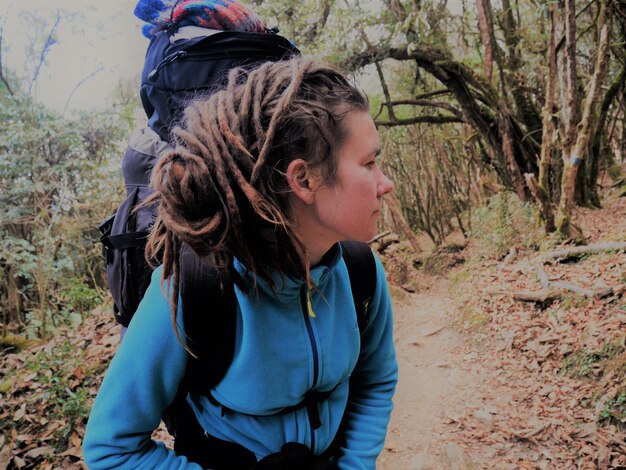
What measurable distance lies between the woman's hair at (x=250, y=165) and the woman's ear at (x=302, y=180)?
0.8 inches

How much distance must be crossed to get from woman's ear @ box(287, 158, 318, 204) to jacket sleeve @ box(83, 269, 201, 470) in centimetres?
41

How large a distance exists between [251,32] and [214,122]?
1.61ft

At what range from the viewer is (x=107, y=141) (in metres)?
8.41

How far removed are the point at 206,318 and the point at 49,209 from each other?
704 cm

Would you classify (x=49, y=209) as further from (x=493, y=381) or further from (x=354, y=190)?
(x=354, y=190)

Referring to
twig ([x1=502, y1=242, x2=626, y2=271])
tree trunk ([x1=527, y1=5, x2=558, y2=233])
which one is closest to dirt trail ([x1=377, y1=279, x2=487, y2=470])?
twig ([x1=502, y1=242, x2=626, y2=271])

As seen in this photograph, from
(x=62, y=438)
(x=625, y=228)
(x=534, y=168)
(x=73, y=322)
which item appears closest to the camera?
(x=62, y=438)

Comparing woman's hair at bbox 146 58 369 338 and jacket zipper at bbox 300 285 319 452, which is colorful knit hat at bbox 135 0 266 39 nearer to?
woman's hair at bbox 146 58 369 338

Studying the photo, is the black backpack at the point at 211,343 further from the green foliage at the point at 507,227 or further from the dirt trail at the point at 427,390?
the green foliage at the point at 507,227

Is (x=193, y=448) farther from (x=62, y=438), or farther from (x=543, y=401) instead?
(x=543, y=401)

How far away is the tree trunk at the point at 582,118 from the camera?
4.91 metres

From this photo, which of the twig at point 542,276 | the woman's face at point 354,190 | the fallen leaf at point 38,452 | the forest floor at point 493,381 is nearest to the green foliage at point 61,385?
the forest floor at point 493,381

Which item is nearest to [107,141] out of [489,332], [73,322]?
[73,322]

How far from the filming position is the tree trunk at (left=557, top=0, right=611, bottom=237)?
4910mm
